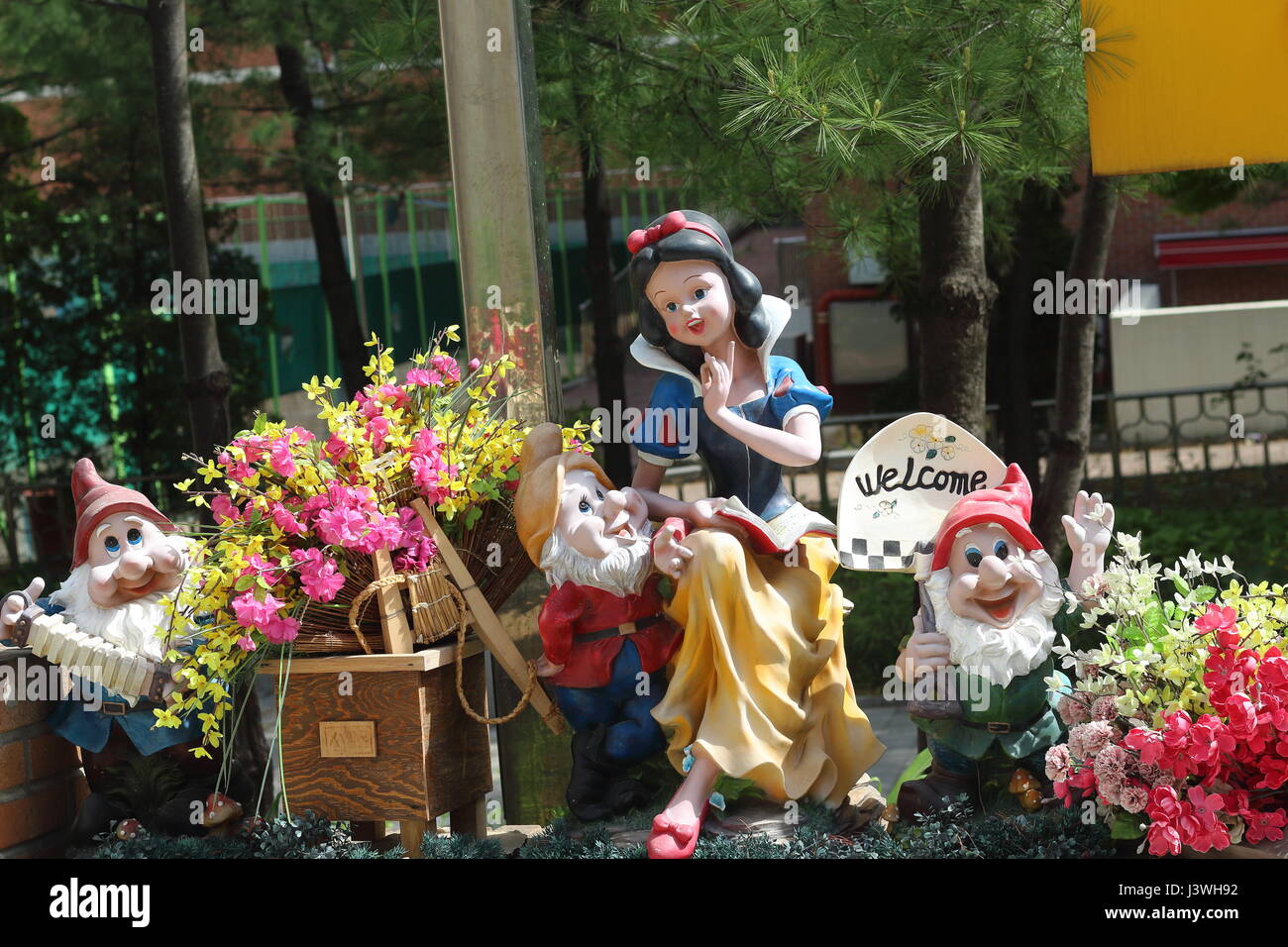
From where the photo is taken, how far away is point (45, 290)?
386 inches

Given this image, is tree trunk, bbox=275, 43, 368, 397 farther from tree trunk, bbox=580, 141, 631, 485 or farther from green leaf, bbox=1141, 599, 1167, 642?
green leaf, bbox=1141, 599, 1167, 642

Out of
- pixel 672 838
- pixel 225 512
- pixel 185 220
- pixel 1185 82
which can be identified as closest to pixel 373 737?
pixel 225 512

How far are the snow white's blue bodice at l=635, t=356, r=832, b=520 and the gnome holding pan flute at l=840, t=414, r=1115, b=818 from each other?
384 millimetres

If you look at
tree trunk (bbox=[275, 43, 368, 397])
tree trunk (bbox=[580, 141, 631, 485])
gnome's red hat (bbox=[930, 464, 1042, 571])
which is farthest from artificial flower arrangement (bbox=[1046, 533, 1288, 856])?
tree trunk (bbox=[275, 43, 368, 397])

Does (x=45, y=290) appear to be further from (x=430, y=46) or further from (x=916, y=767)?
(x=916, y=767)

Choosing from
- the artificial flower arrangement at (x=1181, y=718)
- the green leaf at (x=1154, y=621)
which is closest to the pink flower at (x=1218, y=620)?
the artificial flower arrangement at (x=1181, y=718)

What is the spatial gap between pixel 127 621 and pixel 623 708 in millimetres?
1244

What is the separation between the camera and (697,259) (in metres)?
3.49

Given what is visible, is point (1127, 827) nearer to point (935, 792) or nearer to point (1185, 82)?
point (935, 792)

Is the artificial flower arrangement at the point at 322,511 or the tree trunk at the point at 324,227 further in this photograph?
the tree trunk at the point at 324,227

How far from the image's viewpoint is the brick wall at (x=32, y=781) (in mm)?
3600

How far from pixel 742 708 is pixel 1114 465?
6781 millimetres

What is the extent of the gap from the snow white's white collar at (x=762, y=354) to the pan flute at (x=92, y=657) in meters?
1.42

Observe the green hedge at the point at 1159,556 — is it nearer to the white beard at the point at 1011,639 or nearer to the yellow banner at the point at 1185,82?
the yellow banner at the point at 1185,82
